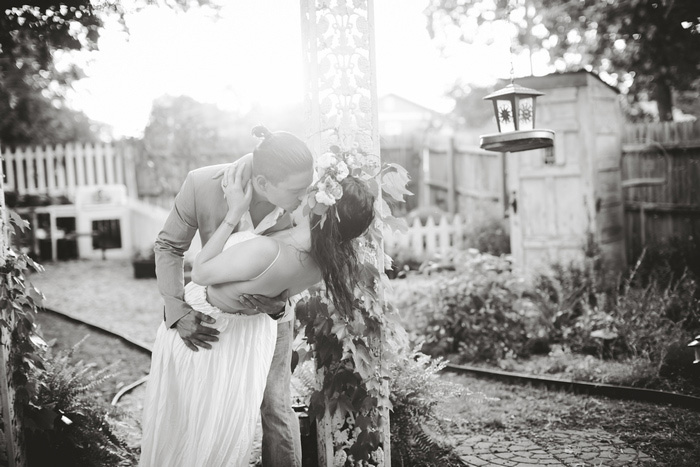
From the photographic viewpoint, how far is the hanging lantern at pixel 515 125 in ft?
15.2

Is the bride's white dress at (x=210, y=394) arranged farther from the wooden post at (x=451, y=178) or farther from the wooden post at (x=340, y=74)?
the wooden post at (x=451, y=178)

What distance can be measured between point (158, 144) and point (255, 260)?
1089 cm

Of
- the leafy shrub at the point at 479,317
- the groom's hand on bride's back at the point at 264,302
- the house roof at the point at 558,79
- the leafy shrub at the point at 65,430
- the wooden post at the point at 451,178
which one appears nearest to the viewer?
the groom's hand on bride's back at the point at 264,302

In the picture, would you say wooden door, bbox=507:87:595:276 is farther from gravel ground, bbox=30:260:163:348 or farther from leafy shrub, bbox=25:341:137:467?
leafy shrub, bbox=25:341:137:467

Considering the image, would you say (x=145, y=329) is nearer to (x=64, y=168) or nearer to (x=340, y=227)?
(x=340, y=227)

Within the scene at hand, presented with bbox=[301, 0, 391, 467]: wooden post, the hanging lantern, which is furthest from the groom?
the hanging lantern

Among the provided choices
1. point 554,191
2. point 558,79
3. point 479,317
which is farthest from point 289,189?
point 558,79

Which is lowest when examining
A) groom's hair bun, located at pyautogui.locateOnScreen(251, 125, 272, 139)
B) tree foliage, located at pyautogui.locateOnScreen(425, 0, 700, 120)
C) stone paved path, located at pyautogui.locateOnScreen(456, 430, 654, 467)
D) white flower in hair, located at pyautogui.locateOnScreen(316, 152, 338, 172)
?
stone paved path, located at pyautogui.locateOnScreen(456, 430, 654, 467)

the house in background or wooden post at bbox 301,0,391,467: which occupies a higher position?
the house in background

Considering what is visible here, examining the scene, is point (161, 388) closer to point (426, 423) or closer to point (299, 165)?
point (299, 165)

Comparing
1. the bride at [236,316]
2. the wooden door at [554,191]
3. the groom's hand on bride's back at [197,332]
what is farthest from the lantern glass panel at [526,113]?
the wooden door at [554,191]

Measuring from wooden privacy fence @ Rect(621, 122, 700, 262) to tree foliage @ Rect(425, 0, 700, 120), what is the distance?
121cm

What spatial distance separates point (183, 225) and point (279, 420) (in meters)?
0.95

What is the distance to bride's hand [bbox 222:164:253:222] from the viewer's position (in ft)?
9.48
